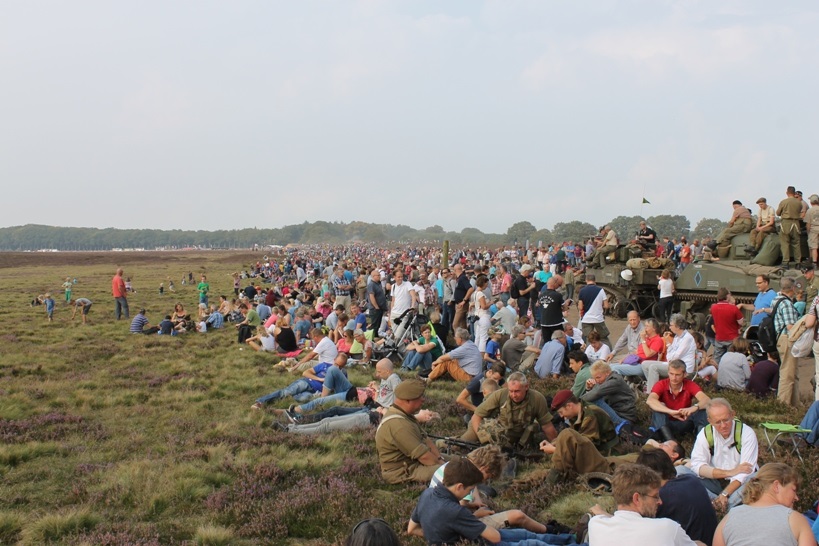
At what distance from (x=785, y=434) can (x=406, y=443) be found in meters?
4.70

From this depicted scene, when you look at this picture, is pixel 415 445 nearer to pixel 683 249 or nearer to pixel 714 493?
pixel 714 493

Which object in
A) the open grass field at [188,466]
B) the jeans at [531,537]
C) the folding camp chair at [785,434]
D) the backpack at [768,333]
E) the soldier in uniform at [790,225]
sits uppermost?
the soldier in uniform at [790,225]

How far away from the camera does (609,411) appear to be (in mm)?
8328

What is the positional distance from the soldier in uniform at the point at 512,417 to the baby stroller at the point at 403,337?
256 inches

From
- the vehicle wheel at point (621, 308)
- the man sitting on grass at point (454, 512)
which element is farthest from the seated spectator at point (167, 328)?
the man sitting on grass at point (454, 512)

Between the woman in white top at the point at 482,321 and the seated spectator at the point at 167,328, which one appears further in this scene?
the seated spectator at the point at 167,328

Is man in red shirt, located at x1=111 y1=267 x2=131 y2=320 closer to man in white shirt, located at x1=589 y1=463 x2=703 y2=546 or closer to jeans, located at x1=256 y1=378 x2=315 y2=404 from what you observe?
jeans, located at x1=256 y1=378 x2=315 y2=404

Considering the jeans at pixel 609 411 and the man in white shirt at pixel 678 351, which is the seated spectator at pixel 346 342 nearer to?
the man in white shirt at pixel 678 351

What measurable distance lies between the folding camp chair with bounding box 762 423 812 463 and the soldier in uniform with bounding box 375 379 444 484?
361 cm

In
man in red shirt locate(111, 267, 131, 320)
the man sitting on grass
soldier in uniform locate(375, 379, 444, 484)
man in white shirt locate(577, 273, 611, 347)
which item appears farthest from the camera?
man in red shirt locate(111, 267, 131, 320)

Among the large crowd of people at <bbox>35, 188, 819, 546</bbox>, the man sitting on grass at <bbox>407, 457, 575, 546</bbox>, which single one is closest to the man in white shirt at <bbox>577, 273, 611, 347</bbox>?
the large crowd of people at <bbox>35, 188, 819, 546</bbox>

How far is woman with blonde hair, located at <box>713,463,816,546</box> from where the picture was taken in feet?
13.9

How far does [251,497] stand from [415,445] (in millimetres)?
1832

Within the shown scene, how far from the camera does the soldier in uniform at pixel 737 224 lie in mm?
17938
